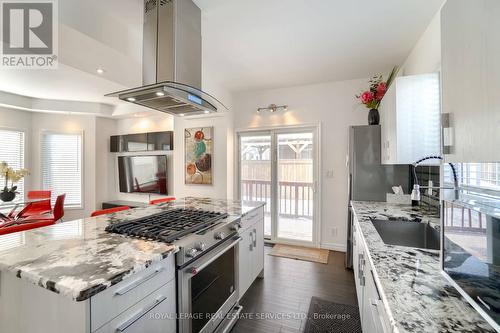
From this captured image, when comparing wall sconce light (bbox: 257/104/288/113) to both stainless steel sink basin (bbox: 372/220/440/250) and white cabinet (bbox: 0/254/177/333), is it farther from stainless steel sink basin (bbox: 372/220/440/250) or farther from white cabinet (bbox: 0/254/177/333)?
white cabinet (bbox: 0/254/177/333)

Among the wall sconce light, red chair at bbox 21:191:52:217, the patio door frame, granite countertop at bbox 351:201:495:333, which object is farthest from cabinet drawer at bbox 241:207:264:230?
red chair at bbox 21:191:52:217

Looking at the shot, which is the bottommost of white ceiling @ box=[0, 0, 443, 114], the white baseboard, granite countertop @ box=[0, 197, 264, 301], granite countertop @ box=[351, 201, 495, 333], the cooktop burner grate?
the white baseboard

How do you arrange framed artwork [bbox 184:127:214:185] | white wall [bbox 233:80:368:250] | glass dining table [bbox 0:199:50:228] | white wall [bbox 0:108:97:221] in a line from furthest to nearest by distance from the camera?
A: white wall [bbox 0:108:97:221]
framed artwork [bbox 184:127:214:185]
white wall [bbox 233:80:368:250]
glass dining table [bbox 0:199:50:228]

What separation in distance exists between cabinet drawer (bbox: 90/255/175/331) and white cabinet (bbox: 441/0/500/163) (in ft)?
4.62

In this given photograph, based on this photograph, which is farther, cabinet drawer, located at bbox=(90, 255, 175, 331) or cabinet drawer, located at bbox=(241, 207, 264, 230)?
cabinet drawer, located at bbox=(241, 207, 264, 230)

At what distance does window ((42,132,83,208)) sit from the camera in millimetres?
4609

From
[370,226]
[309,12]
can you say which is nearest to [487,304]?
[370,226]

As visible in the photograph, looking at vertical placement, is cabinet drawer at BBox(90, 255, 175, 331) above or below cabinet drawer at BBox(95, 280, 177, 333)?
above

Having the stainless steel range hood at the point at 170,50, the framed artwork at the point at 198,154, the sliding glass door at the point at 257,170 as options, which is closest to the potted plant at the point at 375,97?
the sliding glass door at the point at 257,170

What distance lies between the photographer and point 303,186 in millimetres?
3795

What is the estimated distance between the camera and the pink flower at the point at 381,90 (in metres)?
2.73

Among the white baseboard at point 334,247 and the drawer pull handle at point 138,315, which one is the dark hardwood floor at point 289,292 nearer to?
the white baseboard at point 334,247

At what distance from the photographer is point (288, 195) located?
3926 millimetres

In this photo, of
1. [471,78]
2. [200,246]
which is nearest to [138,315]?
[200,246]
